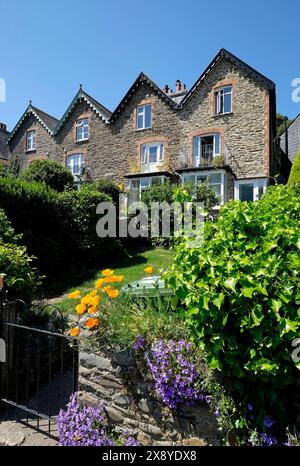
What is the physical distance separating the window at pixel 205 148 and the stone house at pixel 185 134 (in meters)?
0.06

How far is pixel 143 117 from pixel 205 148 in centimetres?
510

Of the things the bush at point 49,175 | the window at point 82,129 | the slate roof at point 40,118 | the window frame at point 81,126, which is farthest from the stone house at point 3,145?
the bush at point 49,175

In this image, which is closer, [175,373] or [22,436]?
[175,373]

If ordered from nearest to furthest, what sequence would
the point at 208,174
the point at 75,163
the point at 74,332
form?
the point at 74,332, the point at 208,174, the point at 75,163

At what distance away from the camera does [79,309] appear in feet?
10.2

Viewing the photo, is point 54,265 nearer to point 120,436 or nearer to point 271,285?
point 120,436

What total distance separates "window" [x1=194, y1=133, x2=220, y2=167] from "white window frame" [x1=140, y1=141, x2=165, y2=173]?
231 cm

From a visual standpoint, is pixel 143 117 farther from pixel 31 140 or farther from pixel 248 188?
pixel 31 140

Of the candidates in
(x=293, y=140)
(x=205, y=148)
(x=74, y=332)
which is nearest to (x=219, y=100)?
(x=205, y=148)

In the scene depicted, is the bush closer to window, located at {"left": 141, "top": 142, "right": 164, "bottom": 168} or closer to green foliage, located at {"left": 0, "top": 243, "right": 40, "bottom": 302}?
window, located at {"left": 141, "top": 142, "right": 164, "bottom": 168}

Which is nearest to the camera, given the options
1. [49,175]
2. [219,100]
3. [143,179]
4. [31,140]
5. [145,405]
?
[145,405]

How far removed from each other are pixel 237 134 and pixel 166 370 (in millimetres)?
17722

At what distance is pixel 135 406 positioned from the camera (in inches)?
116

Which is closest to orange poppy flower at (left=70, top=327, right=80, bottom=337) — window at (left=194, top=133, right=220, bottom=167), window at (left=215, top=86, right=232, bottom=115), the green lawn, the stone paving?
the stone paving
